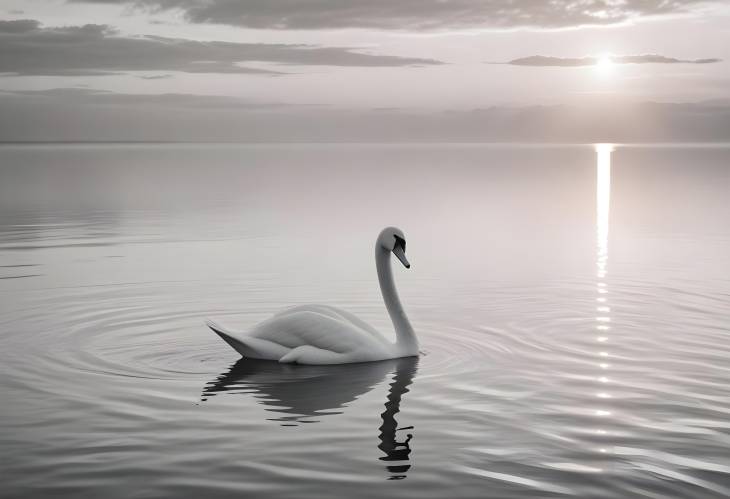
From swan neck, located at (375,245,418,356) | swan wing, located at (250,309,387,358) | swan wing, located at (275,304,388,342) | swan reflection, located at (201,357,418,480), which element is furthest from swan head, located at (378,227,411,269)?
swan reflection, located at (201,357,418,480)

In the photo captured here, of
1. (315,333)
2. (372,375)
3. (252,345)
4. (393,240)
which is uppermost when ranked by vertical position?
(393,240)

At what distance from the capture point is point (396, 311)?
14.4 metres

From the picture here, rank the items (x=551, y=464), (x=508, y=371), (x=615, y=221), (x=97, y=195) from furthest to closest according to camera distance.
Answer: (x=97, y=195) < (x=615, y=221) < (x=508, y=371) < (x=551, y=464)

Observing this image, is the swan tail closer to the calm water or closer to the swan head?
the calm water

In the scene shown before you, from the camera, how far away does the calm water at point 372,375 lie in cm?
927

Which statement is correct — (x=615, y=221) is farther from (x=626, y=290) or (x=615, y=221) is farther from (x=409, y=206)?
(x=626, y=290)

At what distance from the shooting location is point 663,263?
961 inches

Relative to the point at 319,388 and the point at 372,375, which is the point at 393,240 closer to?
the point at 372,375

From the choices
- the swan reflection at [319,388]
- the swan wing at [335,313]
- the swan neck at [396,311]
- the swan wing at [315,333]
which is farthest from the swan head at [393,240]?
the swan reflection at [319,388]

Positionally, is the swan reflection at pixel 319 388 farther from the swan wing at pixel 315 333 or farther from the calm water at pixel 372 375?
the swan wing at pixel 315 333

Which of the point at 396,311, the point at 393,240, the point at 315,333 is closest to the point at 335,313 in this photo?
the point at 315,333

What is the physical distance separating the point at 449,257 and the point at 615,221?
13768mm

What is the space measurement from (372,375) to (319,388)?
1011 mm

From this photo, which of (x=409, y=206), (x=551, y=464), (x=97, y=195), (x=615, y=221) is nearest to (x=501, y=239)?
(x=615, y=221)
